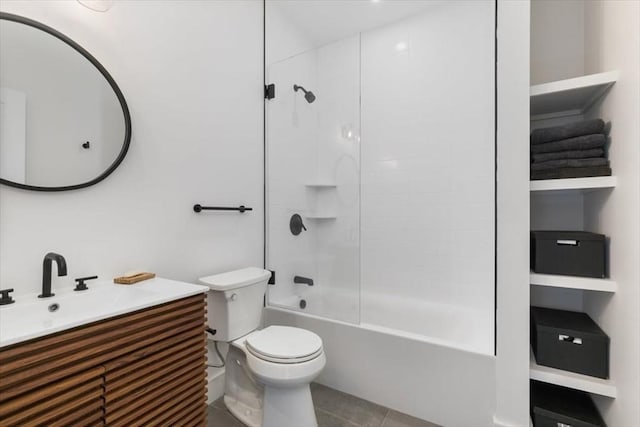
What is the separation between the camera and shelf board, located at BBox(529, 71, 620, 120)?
1.37 meters

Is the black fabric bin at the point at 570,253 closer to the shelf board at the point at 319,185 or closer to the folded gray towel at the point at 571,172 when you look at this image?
the folded gray towel at the point at 571,172

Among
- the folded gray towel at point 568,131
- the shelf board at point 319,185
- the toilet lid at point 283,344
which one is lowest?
the toilet lid at point 283,344

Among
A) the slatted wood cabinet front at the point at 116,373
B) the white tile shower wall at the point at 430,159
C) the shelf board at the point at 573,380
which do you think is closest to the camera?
the slatted wood cabinet front at the point at 116,373

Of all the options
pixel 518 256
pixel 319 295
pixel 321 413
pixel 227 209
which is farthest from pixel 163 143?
pixel 518 256

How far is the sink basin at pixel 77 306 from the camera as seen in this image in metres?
0.88

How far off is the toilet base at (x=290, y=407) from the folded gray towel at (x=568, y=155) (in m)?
1.63

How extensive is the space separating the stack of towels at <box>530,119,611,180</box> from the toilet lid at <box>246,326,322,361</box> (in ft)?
4.68

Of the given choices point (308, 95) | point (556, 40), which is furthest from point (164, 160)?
point (556, 40)

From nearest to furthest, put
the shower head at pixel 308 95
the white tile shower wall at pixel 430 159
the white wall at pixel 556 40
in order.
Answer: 1. the white wall at pixel 556 40
2. the white tile shower wall at pixel 430 159
3. the shower head at pixel 308 95

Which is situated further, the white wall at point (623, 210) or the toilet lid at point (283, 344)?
the toilet lid at point (283, 344)

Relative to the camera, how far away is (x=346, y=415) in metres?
1.74

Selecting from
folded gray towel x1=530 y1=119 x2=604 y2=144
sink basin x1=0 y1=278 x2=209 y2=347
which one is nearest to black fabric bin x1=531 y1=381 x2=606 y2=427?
folded gray towel x1=530 y1=119 x2=604 y2=144

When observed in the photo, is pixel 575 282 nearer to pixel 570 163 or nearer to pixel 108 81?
Result: pixel 570 163

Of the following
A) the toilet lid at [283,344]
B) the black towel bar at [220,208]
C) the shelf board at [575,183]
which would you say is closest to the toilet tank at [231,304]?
the toilet lid at [283,344]
